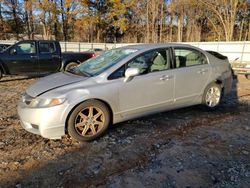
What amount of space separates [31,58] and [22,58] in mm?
318

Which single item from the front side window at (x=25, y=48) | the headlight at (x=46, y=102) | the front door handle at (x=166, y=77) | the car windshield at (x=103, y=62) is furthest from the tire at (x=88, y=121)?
the front side window at (x=25, y=48)

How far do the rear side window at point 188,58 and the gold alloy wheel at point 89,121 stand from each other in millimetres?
1846

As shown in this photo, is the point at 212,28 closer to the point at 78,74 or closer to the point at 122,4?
the point at 122,4

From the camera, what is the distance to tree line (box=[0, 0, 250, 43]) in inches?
1268

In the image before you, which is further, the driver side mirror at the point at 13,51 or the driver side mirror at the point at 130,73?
the driver side mirror at the point at 13,51

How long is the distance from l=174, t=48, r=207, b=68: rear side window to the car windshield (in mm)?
924

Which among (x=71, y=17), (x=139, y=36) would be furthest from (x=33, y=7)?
(x=139, y=36)

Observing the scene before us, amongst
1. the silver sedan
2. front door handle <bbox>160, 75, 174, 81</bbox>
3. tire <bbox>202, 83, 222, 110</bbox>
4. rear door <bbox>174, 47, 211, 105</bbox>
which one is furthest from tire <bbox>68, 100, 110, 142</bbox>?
tire <bbox>202, 83, 222, 110</bbox>

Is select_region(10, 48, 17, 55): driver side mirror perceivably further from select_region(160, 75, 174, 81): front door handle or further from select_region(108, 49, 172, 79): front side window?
select_region(160, 75, 174, 81): front door handle

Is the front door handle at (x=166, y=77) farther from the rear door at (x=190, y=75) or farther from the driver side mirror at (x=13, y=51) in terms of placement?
the driver side mirror at (x=13, y=51)

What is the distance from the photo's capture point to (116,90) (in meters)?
3.73

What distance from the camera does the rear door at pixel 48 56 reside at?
361 inches

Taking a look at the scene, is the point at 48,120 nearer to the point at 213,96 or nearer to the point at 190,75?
the point at 190,75

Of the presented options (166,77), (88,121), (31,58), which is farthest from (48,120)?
(31,58)
